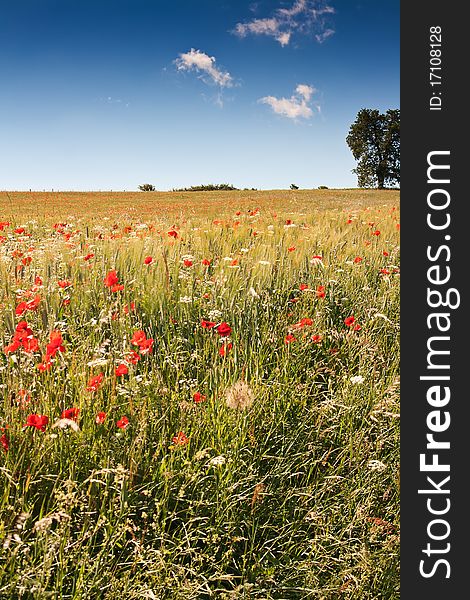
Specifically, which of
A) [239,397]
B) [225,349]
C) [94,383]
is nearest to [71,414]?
[94,383]

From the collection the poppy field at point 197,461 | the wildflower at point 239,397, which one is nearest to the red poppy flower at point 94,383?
the poppy field at point 197,461

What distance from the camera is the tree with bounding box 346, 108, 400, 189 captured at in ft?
194

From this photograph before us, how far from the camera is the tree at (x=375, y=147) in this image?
5909cm

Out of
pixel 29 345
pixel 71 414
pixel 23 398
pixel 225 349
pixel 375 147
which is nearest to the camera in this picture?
pixel 71 414

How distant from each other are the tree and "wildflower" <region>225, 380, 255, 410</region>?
2397 inches

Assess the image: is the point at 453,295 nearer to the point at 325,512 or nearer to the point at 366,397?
the point at 366,397

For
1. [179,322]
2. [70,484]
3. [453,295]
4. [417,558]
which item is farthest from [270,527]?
[179,322]

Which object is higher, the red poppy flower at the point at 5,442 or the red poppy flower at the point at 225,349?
the red poppy flower at the point at 225,349

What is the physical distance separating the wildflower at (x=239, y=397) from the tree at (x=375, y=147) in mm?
60881

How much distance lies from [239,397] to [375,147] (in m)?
63.4

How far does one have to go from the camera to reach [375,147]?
2349 inches

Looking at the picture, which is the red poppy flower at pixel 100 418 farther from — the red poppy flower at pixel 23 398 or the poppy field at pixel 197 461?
the red poppy flower at pixel 23 398

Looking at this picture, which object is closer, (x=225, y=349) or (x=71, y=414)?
(x=71, y=414)

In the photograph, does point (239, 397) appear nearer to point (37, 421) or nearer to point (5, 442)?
point (37, 421)
